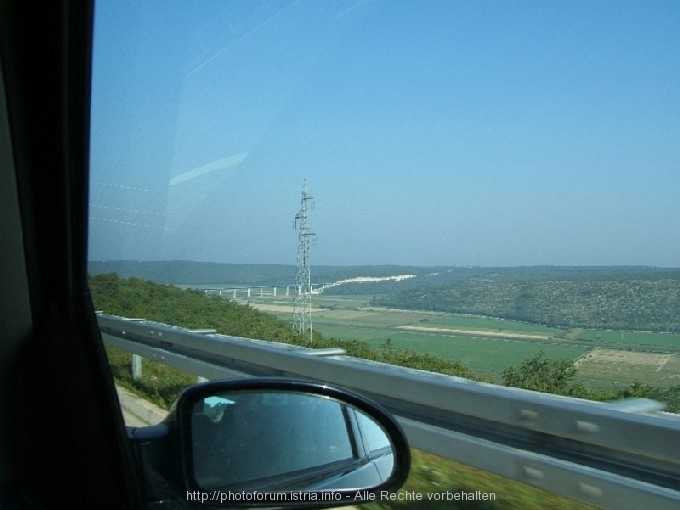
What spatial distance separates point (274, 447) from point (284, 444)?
5cm

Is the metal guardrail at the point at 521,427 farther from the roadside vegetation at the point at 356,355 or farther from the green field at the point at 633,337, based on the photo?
the green field at the point at 633,337

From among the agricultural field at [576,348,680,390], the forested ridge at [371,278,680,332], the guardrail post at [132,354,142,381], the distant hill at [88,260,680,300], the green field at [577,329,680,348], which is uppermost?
the distant hill at [88,260,680,300]

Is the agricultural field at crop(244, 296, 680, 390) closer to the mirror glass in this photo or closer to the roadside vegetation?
the roadside vegetation

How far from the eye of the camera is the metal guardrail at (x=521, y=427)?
3014 mm

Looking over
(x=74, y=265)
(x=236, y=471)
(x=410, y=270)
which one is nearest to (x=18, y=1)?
(x=74, y=265)

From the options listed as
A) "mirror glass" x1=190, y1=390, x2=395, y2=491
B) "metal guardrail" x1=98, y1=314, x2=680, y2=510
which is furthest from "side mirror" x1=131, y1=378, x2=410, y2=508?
"metal guardrail" x1=98, y1=314, x2=680, y2=510

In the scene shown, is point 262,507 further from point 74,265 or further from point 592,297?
point 592,297

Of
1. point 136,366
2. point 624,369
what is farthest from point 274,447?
point 136,366

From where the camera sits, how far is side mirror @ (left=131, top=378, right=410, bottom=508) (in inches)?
120

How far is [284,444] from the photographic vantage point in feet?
10.6

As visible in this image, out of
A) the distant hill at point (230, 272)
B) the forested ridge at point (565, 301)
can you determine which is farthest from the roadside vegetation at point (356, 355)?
the forested ridge at point (565, 301)

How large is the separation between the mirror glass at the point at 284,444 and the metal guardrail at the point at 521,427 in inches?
25.8

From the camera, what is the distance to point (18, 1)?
296cm

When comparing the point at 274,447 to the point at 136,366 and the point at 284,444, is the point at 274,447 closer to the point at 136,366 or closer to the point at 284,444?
the point at 284,444
